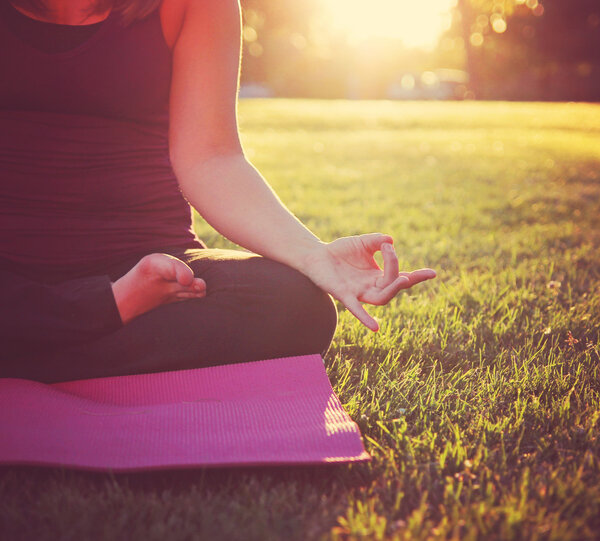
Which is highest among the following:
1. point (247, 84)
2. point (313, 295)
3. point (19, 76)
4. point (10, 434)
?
point (247, 84)

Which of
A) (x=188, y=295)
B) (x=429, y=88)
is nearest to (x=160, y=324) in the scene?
(x=188, y=295)

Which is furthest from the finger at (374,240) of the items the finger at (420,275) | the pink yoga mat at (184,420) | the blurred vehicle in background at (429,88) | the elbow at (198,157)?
the blurred vehicle in background at (429,88)

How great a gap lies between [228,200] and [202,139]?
8.7 inches

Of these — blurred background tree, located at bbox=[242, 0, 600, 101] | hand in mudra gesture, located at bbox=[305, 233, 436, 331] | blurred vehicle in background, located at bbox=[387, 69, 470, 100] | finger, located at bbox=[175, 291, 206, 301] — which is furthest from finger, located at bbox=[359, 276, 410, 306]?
blurred vehicle in background, located at bbox=[387, 69, 470, 100]

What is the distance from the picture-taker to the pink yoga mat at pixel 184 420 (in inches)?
54.7

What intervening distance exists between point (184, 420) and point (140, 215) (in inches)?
27.8

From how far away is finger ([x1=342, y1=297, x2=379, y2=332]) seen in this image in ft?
5.46

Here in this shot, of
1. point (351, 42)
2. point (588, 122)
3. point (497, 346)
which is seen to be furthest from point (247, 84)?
point (497, 346)

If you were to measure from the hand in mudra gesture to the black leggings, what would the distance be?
0.23ft

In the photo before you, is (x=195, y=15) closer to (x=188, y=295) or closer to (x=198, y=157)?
(x=198, y=157)

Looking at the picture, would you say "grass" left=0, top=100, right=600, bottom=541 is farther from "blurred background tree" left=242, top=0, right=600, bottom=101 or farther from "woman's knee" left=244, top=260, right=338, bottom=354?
"blurred background tree" left=242, top=0, right=600, bottom=101

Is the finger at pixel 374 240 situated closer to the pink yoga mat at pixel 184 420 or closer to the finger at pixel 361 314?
the finger at pixel 361 314

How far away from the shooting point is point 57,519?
1242mm

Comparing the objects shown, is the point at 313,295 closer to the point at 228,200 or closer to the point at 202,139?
the point at 228,200
